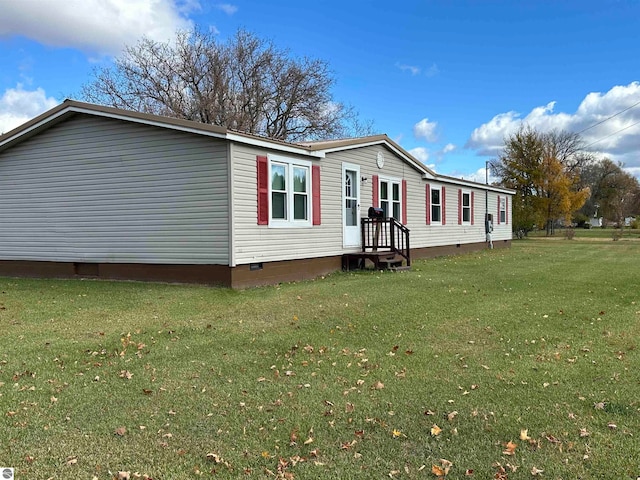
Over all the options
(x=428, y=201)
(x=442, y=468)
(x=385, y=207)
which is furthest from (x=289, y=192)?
(x=442, y=468)

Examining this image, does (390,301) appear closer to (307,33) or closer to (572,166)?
(307,33)

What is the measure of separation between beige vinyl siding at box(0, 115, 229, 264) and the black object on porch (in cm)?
435

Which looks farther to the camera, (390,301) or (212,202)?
(212,202)

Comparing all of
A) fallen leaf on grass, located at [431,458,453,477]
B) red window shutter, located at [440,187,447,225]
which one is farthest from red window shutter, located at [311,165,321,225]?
fallen leaf on grass, located at [431,458,453,477]

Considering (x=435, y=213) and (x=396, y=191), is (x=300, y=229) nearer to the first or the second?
(x=396, y=191)

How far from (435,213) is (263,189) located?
9.36 m

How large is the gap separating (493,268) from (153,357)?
413 inches

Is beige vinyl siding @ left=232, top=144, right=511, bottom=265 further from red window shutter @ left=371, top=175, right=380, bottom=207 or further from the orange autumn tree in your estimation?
the orange autumn tree

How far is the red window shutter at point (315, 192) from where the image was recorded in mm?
11481

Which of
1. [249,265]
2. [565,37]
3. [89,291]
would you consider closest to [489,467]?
[249,265]

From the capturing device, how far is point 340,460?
2.95 meters

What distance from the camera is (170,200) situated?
33.2ft

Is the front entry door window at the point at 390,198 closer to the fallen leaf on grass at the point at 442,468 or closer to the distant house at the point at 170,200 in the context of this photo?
the distant house at the point at 170,200

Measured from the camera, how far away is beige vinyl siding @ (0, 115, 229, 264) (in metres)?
9.78
